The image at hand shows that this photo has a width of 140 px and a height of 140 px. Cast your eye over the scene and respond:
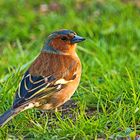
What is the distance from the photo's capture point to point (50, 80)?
6.64m

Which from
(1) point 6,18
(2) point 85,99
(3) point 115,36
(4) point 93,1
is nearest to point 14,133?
(2) point 85,99

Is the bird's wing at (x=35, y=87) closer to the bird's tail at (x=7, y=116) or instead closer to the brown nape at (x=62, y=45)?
the bird's tail at (x=7, y=116)

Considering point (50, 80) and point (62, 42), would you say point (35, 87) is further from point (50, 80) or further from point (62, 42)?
point (62, 42)

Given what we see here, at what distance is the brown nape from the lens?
23.5 ft

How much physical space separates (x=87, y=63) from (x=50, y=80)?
2.22 metres

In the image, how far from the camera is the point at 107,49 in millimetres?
9469

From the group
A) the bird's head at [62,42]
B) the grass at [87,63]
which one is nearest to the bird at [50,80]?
the bird's head at [62,42]

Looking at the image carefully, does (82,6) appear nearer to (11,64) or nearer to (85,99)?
(11,64)

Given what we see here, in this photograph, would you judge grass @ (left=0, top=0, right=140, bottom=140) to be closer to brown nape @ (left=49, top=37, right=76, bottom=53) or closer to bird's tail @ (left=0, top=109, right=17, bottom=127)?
bird's tail @ (left=0, top=109, right=17, bottom=127)

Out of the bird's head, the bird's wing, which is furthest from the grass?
the bird's head

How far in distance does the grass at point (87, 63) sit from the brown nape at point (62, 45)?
48 cm

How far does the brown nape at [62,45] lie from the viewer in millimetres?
7172

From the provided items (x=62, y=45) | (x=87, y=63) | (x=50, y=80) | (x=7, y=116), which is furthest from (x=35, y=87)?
(x=87, y=63)

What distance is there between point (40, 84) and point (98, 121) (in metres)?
0.70
